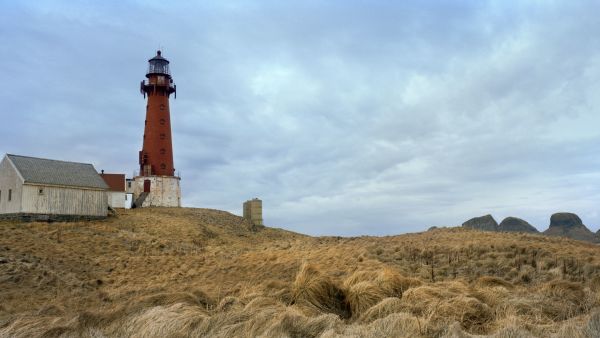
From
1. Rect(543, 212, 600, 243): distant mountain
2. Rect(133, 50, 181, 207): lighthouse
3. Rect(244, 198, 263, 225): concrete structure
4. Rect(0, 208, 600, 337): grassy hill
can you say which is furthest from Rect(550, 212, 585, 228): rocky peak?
Rect(133, 50, 181, 207): lighthouse

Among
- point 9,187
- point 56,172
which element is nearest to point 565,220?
point 56,172

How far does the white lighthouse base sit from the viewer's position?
49.5 m

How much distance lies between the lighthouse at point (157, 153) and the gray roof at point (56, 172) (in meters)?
9.28

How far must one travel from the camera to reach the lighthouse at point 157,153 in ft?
163

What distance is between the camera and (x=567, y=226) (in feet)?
184

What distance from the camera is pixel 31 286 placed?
62.3ft

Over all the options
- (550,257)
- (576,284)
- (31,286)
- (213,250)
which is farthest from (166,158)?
(576,284)

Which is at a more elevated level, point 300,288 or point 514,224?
point 514,224

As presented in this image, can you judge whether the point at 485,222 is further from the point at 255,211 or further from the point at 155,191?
the point at 155,191

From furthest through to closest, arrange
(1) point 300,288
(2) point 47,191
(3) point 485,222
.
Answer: (3) point 485,222, (2) point 47,191, (1) point 300,288

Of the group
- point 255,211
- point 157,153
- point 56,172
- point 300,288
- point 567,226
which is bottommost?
point 300,288

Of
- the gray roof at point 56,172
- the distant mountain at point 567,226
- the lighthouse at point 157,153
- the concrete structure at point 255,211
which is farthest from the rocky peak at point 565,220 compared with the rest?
the gray roof at point 56,172

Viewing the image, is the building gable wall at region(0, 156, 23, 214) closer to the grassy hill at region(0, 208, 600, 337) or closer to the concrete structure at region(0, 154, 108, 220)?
the concrete structure at region(0, 154, 108, 220)

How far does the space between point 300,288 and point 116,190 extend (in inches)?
1546
